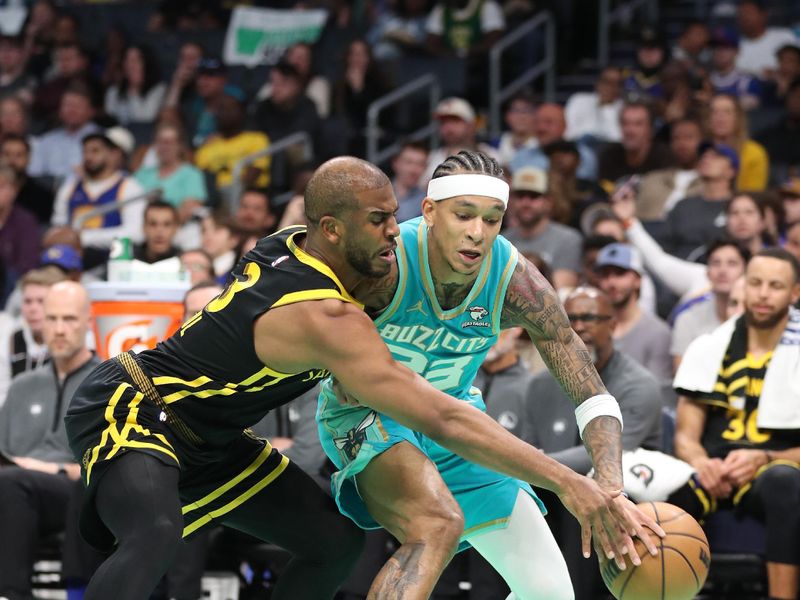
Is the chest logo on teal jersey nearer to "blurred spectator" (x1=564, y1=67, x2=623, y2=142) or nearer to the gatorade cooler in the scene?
the gatorade cooler

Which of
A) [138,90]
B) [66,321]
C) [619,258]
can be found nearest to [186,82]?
[138,90]

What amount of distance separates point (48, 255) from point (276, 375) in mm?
5039

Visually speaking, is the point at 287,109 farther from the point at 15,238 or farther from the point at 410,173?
the point at 15,238

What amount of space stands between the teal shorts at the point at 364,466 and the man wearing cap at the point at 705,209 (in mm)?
4466

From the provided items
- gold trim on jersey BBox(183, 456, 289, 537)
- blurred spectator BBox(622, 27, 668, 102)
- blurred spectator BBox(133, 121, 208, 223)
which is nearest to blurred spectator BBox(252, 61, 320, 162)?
blurred spectator BBox(133, 121, 208, 223)

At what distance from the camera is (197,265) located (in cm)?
856

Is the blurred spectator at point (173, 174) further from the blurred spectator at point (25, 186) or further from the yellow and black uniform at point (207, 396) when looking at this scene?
the yellow and black uniform at point (207, 396)

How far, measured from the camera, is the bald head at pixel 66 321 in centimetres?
736

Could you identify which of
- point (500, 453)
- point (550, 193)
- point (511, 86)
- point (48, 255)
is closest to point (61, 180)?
point (48, 255)

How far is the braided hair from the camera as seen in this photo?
483 cm

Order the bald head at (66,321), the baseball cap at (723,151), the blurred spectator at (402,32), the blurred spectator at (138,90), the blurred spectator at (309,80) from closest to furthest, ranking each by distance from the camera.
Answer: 1. the bald head at (66,321)
2. the baseball cap at (723,151)
3. the blurred spectator at (309,80)
4. the blurred spectator at (402,32)
5. the blurred spectator at (138,90)

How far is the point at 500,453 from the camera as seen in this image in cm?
435

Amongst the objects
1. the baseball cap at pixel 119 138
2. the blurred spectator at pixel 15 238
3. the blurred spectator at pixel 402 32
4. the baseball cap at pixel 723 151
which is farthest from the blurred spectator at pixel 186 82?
the baseball cap at pixel 723 151

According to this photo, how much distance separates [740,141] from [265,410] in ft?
20.0
